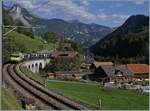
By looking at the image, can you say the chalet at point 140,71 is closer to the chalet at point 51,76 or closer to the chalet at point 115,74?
the chalet at point 115,74

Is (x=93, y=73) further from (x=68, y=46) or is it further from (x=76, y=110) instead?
(x=76, y=110)

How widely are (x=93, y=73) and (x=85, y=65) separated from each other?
7.36 meters

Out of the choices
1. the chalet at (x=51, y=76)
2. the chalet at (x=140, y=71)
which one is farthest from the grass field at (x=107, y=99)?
the chalet at (x=140, y=71)

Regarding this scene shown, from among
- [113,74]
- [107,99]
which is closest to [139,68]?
[113,74]

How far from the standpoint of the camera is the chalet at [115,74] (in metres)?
56.7

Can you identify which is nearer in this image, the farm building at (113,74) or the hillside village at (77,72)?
the hillside village at (77,72)

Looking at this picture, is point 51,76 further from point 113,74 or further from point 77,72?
point 113,74

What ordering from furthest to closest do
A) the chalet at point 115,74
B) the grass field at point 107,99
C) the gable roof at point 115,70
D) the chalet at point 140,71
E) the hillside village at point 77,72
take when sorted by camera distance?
1. the gable roof at point 115,70
2. the chalet at point 115,74
3. the chalet at point 140,71
4. the hillside village at point 77,72
5. the grass field at point 107,99

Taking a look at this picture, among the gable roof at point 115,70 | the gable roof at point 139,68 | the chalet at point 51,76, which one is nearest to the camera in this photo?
the chalet at point 51,76

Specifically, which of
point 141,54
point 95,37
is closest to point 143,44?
point 141,54

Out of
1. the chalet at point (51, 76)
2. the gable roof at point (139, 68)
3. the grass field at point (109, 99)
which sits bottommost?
the grass field at point (109, 99)

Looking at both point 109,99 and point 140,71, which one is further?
point 140,71

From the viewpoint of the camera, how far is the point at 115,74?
57.4 m

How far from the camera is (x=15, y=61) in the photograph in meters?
36.2
